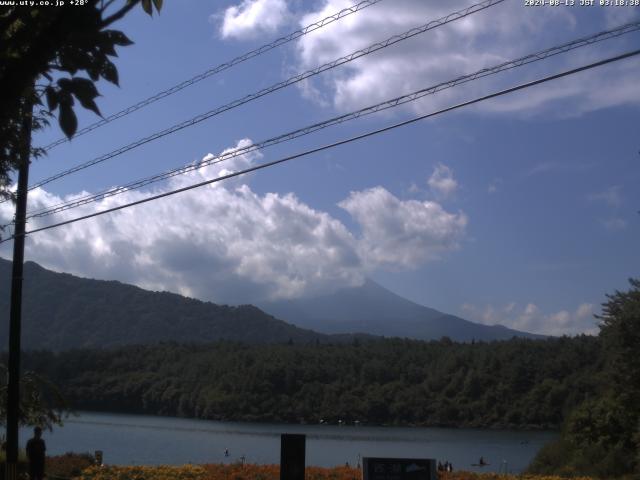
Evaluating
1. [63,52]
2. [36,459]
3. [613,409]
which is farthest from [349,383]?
[63,52]

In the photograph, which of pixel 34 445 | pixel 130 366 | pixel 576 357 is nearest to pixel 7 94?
pixel 34 445

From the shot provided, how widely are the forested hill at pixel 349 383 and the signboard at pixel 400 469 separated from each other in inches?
3216

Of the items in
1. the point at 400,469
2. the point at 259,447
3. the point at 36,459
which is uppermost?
the point at 400,469

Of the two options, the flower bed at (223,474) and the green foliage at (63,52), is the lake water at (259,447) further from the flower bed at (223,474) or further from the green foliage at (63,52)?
the green foliage at (63,52)

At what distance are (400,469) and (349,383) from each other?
10227cm

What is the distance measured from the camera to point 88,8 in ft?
13.0

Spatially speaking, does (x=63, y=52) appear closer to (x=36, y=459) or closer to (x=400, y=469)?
(x=400, y=469)

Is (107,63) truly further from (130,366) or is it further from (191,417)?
(130,366)

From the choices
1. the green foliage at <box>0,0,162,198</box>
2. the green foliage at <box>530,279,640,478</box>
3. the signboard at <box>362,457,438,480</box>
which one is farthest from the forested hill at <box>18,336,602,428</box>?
the green foliage at <box>0,0,162,198</box>

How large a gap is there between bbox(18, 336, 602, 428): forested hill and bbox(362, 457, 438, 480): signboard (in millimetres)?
81676

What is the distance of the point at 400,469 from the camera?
10227 millimetres

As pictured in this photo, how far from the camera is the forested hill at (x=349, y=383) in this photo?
95500mm

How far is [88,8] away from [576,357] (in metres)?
94.9

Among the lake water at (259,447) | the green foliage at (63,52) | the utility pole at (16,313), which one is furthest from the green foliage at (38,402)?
the green foliage at (63,52)
